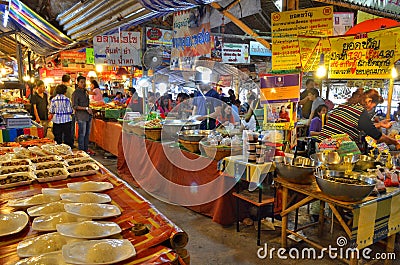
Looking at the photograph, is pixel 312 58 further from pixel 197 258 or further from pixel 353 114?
pixel 197 258

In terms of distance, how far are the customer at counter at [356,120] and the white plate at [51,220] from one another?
366 cm

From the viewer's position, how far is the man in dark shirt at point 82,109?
6.91 metres

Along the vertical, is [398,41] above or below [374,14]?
below

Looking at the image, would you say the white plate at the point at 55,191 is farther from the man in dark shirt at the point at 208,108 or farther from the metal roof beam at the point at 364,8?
the metal roof beam at the point at 364,8

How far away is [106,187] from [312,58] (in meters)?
4.87

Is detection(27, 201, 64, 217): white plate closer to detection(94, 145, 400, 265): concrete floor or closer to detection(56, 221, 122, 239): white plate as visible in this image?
detection(56, 221, 122, 239): white plate

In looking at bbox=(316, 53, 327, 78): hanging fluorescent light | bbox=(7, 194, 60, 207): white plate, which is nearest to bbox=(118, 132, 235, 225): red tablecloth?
bbox=(7, 194, 60, 207): white plate

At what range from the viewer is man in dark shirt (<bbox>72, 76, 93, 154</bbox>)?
22.7 feet

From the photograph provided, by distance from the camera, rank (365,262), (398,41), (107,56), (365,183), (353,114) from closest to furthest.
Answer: (365,183), (365,262), (353,114), (398,41), (107,56)

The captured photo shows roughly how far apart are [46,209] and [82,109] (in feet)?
18.0

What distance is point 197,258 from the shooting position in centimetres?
326

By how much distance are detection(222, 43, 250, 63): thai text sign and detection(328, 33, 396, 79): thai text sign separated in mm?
7994

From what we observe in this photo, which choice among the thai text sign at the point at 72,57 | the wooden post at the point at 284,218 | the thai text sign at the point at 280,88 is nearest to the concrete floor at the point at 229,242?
the wooden post at the point at 284,218

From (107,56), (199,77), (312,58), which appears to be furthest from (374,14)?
(107,56)
